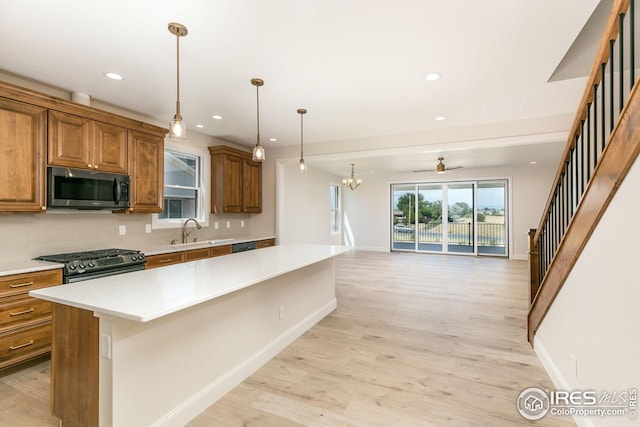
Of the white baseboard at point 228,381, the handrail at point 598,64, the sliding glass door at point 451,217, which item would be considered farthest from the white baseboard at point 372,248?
the handrail at point 598,64

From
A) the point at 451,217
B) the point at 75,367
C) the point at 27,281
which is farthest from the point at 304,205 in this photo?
the point at 75,367

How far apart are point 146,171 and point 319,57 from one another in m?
2.59

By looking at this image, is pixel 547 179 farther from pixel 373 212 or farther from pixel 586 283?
pixel 586 283

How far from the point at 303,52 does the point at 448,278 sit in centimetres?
508

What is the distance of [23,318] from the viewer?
8.39 ft

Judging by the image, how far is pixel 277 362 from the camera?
8.83 feet

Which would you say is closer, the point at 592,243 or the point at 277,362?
the point at 592,243

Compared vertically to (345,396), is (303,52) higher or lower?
higher

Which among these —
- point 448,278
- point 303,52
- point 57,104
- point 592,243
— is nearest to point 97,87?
point 57,104

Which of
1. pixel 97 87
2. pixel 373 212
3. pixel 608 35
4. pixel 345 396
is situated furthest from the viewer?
pixel 373 212

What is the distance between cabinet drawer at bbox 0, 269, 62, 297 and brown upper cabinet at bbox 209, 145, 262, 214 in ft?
8.09

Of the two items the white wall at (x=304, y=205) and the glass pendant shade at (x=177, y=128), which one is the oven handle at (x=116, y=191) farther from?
the white wall at (x=304, y=205)

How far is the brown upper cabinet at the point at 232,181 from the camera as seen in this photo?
16.4 ft

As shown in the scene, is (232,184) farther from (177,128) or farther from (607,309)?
(607,309)
